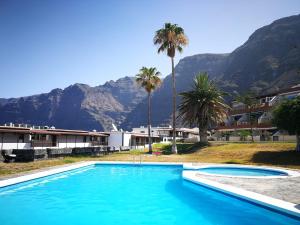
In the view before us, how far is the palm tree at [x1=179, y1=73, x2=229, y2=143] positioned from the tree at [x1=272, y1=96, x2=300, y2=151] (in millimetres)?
16168

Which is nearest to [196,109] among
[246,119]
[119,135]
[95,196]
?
[119,135]

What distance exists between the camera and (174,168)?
89.9ft

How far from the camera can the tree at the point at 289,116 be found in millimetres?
29734

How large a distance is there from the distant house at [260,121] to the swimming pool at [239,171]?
32.0 m

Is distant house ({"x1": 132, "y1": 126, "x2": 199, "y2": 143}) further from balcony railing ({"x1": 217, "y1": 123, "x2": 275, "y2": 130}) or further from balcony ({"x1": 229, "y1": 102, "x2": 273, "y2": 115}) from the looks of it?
balcony ({"x1": 229, "y1": 102, "x2": 273, "y2": 115})

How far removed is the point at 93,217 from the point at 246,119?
66611mm

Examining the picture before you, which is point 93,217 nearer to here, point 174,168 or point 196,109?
point 174,168

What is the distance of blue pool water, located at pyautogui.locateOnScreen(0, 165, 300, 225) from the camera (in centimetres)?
1161

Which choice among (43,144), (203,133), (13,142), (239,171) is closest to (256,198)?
(239,171)

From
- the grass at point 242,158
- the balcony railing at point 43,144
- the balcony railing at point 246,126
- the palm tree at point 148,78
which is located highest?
the palm tree at point 148,78

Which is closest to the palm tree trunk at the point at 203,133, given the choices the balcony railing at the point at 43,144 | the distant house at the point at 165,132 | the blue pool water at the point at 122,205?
the balcony railing at the point at 43,144

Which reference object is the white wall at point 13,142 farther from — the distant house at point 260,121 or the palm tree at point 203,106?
the distant house at point 260,121

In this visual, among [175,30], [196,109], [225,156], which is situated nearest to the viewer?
[225,156]

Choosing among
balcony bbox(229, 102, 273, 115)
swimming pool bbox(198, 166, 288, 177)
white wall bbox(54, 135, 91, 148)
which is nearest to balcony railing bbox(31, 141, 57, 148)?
white wall bbox(54, 135, 91, 148)
